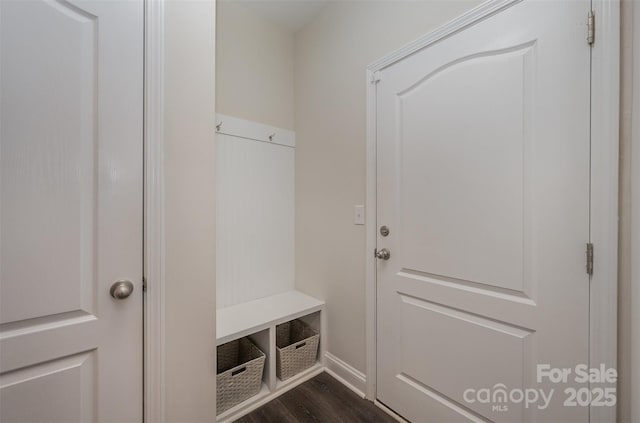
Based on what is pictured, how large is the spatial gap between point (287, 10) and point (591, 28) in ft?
5.85

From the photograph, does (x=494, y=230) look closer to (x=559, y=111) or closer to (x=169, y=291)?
(x=559, y=111)

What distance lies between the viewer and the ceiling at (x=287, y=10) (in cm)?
185

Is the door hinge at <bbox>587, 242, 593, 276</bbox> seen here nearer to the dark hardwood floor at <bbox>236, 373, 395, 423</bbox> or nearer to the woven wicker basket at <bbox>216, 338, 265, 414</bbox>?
the dark hardwood floor at <bbox>236, 373, 395, 423</bbox>

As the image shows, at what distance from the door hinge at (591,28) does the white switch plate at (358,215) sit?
1.14 m

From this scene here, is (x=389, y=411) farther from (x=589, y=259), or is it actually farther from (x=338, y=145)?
(x=338, y=145)

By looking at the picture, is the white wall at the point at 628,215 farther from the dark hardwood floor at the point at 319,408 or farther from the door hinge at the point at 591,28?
the dark hardwood floor at the point at 319,408

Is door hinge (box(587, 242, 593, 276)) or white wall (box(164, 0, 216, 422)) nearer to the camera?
door hinge (box(587, 242, 593, 276))

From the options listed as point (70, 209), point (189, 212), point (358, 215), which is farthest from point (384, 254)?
point (70, 209)

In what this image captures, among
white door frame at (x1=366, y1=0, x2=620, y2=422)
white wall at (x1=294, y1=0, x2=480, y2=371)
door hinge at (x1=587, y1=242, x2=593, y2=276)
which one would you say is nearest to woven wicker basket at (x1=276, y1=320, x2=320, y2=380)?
white wall at (x1=294, y1=0, x2=480, y2=371)

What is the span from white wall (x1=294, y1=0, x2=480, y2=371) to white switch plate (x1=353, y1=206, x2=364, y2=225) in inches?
1.6

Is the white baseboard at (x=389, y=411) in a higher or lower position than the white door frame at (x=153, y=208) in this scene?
lower

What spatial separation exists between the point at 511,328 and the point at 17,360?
171 cm

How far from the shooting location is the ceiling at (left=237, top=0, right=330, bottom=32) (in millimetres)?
1854

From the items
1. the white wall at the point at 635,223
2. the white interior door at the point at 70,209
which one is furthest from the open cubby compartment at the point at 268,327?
the white wall at the point at 635,223
